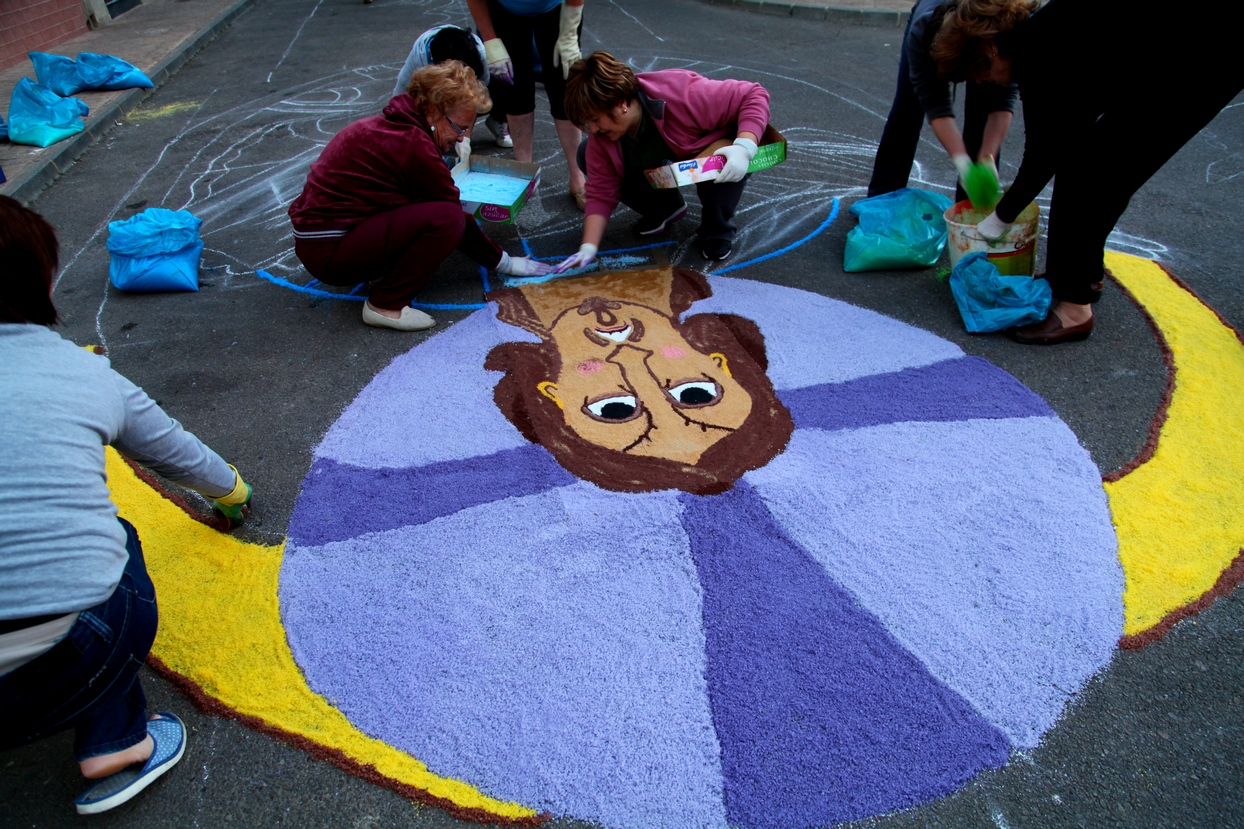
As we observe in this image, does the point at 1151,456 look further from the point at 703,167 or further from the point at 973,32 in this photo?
the point at 703,167

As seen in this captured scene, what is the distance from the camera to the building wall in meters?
7.23

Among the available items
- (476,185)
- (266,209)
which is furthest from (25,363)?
(266,209)

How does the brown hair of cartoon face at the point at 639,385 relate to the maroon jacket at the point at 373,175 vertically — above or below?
below

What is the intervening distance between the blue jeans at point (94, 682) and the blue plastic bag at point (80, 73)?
20.7 feet

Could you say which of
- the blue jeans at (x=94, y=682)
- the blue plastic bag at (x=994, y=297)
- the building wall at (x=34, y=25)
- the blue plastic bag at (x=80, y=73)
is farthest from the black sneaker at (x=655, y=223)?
the building wall at (x=34, y=25)

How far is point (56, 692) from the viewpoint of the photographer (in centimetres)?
150

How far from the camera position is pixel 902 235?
11.5 ft

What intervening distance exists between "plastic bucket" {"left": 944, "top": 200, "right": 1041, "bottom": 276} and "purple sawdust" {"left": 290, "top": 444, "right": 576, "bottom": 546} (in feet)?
6.86

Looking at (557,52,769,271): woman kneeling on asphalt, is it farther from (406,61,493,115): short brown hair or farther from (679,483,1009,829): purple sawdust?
(679,483,1009,829): purple sawdust

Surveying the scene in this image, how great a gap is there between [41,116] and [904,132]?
6.01 metres

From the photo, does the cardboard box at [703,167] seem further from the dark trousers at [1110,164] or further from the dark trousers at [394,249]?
the dark trousers at [1110,164]

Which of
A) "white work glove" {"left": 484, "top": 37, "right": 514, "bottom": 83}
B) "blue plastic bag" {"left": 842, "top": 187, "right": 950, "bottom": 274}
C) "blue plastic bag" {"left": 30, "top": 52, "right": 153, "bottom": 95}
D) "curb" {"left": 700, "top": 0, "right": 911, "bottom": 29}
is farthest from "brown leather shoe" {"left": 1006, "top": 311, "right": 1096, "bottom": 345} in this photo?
"blue plastic bag" {"left": 30, "top": 52, "right": 153, "bottom": 95}

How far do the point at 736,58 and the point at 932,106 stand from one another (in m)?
3.95

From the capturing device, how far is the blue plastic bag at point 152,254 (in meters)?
3.54
